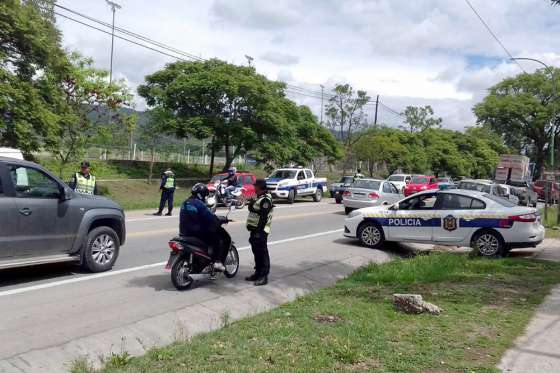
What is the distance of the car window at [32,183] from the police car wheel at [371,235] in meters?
7.28

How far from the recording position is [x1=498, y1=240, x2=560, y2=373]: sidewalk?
487 centimetres

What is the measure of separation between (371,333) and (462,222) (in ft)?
21.8

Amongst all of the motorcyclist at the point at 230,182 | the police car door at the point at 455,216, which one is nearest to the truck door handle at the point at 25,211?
the police car door at the point at 455,216

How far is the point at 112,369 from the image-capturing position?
4.54 metres

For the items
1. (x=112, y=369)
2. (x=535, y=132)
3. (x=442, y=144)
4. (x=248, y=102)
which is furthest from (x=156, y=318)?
(x=535, y=132)

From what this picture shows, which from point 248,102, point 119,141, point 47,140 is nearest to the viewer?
point 47,140

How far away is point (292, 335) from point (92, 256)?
4.20m

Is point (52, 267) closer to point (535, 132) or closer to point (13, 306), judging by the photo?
point (13, 306)

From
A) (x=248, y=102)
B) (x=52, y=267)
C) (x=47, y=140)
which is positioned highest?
(x=248, y=102)

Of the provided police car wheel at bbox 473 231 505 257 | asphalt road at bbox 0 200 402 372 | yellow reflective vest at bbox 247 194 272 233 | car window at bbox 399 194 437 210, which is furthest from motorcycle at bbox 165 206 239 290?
police car wheel at bbox 473 231 505 257

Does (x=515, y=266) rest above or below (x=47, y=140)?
below

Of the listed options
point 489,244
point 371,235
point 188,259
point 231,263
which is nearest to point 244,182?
point 371,235

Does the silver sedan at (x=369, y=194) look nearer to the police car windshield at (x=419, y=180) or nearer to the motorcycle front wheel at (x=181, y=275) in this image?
the motorcycle front wheel at (x=181, y=275)

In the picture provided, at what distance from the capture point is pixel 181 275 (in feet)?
24.5
